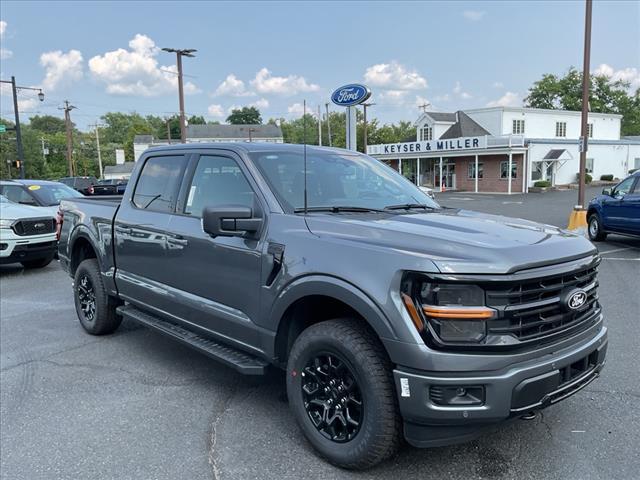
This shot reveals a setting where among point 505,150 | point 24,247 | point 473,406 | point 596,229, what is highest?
point 505,150

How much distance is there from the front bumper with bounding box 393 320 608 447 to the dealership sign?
38.7 metres

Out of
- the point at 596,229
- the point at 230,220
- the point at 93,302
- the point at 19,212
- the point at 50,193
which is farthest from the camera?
the point at 596,229

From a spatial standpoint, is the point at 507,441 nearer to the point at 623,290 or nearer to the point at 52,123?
the point at 623,290

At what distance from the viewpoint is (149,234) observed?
4.49 metres

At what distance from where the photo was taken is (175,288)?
13.8 feet

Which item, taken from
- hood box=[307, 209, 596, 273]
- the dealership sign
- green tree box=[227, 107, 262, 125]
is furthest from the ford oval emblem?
green tree box=[227, 107, 262, 125]

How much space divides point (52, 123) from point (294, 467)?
141 meters

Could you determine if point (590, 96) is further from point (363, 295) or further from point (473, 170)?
point (363, 295)

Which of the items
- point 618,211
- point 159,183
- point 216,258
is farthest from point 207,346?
point 618,211

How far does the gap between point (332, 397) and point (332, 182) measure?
1614mm

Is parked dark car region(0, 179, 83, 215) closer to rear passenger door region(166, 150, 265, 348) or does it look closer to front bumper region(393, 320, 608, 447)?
rear passenger door region(166, 150, 265, 348)

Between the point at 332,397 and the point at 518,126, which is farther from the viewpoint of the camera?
the point at 518,126

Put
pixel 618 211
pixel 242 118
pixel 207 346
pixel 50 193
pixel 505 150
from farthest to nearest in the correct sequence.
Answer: pixel 242 118 < pixel 505 150 < pixel 50 193 < pixel 618 211 < pixel 207 346

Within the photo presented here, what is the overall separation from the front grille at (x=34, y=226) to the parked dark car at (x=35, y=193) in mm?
1573
